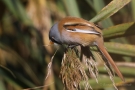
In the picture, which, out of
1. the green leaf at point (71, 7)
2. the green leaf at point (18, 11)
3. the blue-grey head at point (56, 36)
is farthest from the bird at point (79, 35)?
the green leaf at point (18, 11)

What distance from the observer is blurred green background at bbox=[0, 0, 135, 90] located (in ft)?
5.09

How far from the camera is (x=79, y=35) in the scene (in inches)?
63.0

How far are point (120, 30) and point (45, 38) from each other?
1.14 meters

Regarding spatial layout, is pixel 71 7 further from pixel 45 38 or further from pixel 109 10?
pixel 45 38

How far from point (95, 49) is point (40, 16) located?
3.98 feet

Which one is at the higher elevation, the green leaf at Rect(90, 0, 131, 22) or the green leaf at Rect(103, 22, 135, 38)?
the green leaf at Rect(90, 0, 131, 22)

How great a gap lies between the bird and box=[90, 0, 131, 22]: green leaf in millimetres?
35

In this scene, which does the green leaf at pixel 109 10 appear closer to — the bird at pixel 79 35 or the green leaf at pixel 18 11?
the bird at pixel 79 35

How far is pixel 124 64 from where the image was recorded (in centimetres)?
168

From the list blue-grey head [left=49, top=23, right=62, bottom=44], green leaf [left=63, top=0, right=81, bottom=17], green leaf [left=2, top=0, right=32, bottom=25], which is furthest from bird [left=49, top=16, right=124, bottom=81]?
green leaf [left=2, top=0, right=32, bottom=25]

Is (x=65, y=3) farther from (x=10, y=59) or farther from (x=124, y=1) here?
(x=10, y=59)

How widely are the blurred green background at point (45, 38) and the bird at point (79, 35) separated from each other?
5cm

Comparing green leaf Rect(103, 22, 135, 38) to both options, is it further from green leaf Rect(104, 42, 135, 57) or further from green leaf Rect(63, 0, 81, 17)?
green leaf Rect(63, 0, 81, 17)

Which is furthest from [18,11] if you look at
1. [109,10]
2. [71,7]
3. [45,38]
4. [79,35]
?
[109,10]
